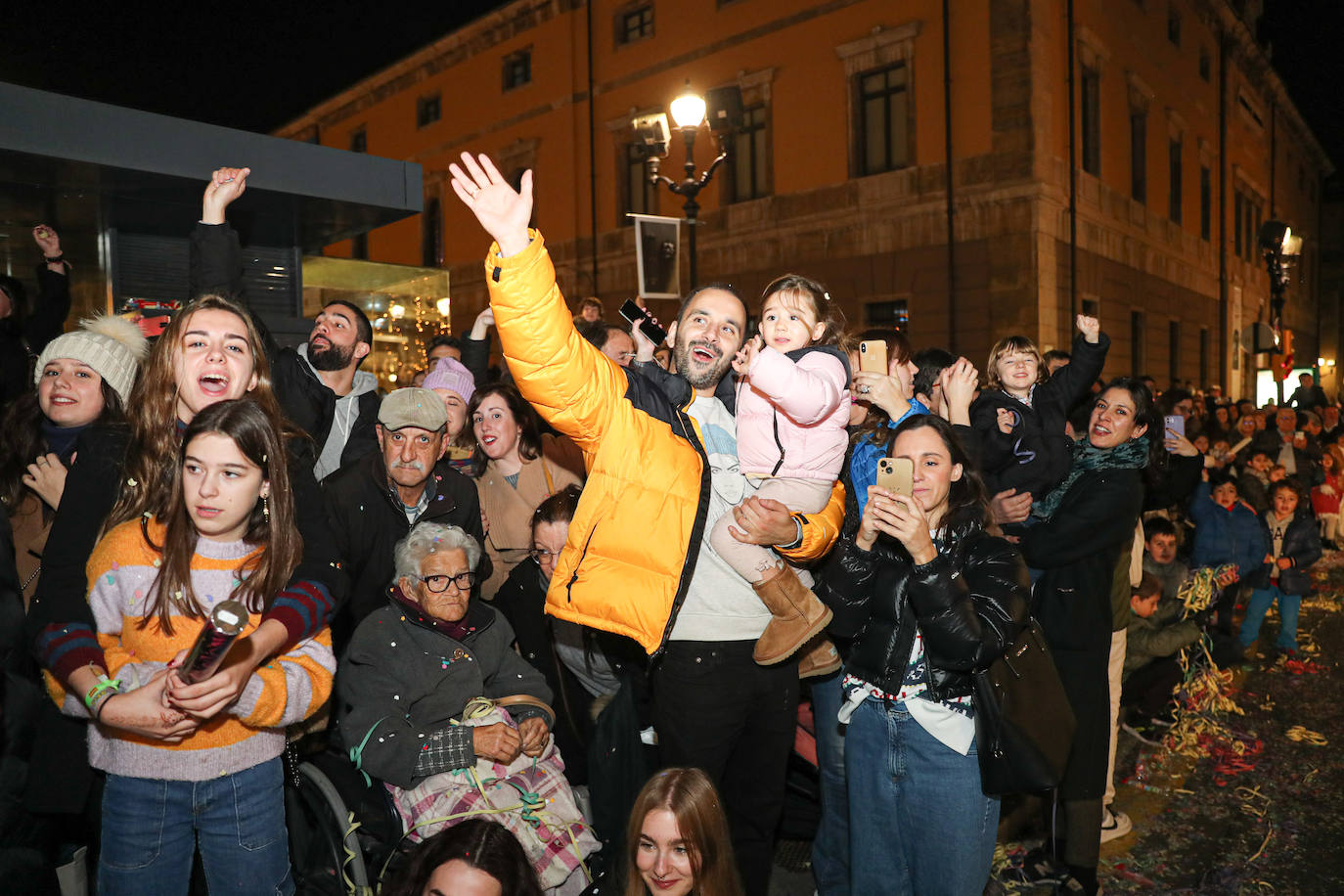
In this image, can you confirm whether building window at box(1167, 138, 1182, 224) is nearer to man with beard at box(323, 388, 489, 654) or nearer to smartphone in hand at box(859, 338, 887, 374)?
smartphone in hand at box(859, 338, 887, 374)

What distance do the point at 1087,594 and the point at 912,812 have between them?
63.9 inches

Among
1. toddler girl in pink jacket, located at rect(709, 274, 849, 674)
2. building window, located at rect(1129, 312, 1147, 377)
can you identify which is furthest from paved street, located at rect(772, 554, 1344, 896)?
building window, located at rect(1129, 312, 1147, 377)

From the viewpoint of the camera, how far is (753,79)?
21.0 meters

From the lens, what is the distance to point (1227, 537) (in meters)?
8.05

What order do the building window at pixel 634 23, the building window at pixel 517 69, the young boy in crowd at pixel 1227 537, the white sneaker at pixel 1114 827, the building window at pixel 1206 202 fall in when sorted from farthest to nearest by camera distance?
the building window at pixel 517 69 < the building window at pixel 1206 202 < the building window at pixel 634 23 < the young boy in crowd at pixel 1227 537 < the white sneaker at pixel 1114 827

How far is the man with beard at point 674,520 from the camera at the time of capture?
2.45 meters

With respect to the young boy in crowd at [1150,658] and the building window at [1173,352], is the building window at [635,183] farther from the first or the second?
the young boy in crowd at [1150,658]

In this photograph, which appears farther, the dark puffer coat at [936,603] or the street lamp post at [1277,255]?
the street lamp post at [1277,255]

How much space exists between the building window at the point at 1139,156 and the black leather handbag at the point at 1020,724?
23.1 metres

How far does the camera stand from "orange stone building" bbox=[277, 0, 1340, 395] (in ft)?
57.3

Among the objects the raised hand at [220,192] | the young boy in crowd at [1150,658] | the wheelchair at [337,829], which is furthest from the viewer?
the young boy in crowd at [1150,658]

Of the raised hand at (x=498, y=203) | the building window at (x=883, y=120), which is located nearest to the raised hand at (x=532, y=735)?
the raised hand at (x=498, y=203)

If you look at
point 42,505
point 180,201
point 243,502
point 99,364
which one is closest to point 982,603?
point 243,502

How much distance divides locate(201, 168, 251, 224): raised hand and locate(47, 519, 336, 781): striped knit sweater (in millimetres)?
1507
